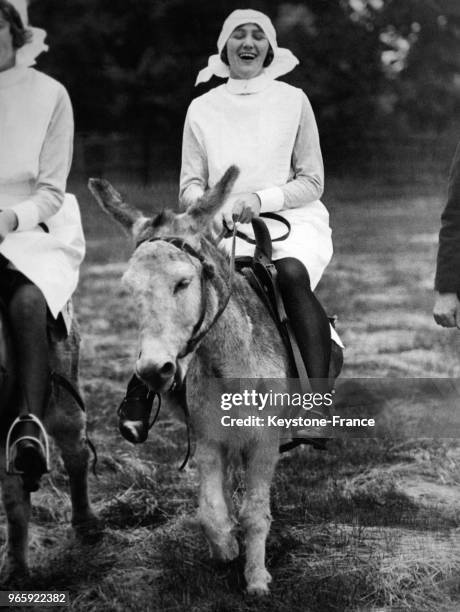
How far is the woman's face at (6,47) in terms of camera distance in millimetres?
3303

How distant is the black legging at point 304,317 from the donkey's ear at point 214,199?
0.43m

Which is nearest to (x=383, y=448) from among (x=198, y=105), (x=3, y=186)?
(x=198, y=105)

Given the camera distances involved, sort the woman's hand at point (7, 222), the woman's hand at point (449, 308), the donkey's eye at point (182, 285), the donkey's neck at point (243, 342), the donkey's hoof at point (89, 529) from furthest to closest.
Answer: the donkey's hoof at point (89, 529), the woman's hand at point (7, 222), the woman's hand at point (449, 308), the donkey's neck at point (243, 342), the donkey's eye at point (182, 285)

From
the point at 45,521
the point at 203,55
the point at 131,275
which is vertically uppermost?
the point at 203,55

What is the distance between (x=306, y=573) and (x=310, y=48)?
6.17 feet

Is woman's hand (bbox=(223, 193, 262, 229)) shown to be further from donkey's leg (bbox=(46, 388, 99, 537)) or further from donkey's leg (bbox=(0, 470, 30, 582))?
donkey's leg (bbox=(0, 470, 30, 582))

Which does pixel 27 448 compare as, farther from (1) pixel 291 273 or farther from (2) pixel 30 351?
(1) pixel 291 273

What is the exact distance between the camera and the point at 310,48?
11.2 ft

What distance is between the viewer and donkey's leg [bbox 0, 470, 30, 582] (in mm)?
3271

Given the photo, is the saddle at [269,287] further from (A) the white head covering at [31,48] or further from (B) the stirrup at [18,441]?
(A) the white head covering at [31,48]

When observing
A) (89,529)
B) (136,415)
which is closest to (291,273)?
Result: (136,415)

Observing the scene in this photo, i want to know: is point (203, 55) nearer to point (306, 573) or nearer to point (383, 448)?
point (383, 448)

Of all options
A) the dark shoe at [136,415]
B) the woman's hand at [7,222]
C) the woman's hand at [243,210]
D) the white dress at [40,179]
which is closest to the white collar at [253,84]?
the woman's hand at [243,210]

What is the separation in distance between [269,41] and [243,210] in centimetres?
67
